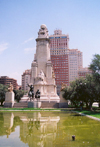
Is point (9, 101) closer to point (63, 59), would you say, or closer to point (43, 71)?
point (43, 71)

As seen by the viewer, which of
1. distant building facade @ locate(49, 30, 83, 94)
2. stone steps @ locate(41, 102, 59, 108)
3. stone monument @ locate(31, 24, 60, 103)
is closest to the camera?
stone steps @ locate(41, 102, 59, 108)

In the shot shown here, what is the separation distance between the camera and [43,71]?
5047cm

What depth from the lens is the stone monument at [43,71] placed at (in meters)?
47.5

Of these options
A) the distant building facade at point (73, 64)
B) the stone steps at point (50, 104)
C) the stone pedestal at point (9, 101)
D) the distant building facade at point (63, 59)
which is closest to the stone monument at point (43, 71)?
the stone steps at point (50, 104)

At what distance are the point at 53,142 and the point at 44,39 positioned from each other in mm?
45446

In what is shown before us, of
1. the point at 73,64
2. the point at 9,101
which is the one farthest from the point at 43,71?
the point at 73,64

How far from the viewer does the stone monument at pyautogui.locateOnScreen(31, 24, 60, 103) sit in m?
47.5

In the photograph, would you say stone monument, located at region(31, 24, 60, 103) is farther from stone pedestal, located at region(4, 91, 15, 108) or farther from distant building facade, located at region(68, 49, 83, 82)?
distant building facade, located at region(68, 49, 83, 82)

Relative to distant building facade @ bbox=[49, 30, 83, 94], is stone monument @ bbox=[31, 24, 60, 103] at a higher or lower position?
lower

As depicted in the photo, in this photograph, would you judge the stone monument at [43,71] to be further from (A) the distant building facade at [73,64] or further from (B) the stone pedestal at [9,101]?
(A) the distant building facade at [73,64]

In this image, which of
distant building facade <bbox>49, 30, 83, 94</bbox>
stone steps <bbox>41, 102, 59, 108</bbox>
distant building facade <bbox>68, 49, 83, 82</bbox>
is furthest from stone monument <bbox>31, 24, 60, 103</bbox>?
distant building facade <bbox>68, 49, 83, 82</bbox>

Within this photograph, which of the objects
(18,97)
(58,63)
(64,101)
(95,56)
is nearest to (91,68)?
(95,56)

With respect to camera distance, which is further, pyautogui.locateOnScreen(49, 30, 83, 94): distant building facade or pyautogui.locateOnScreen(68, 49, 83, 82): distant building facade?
pyautogui.locateOnScreen(68, 49, 83, 82): distant building facade

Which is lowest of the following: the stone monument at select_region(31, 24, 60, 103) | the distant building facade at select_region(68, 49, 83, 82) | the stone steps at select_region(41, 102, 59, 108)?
the stone steps at select_region(41, 102, 59, 108)
